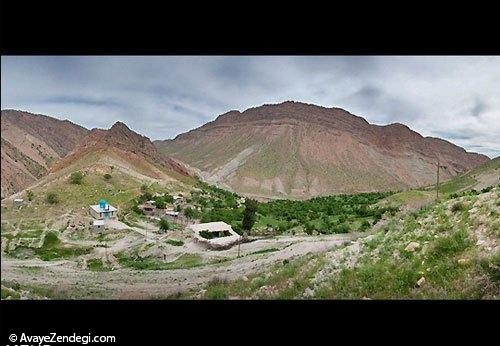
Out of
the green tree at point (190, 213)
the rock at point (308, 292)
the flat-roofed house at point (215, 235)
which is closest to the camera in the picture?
the rock at point (308, 292)

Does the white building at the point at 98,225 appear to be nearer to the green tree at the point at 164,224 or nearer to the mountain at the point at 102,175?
the mountain at the point at 102,175

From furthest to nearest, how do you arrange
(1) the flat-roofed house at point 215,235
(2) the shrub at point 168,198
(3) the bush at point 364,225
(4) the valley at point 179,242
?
1. (3) the bush at point 364,225
2. (2) the shrub at point 168,198
3. (1) the flat-roofed house at point 215,235
4. (4) the valley at point 179,242

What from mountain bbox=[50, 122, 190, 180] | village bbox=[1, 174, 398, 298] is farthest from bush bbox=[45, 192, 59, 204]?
mountain bbox=[50, 122, 190, 180]

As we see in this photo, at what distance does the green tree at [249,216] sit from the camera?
670cm

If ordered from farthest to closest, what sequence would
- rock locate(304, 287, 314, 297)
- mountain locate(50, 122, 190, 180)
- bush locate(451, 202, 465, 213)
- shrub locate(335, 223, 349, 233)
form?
shrub locate(335, 223, 349, 233) → mountain locate(50, 122, 190, 180) → bush locate(451, 202, 465, 213) → rock locate(304, 287, 314, 297)

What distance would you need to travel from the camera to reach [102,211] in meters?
4.73

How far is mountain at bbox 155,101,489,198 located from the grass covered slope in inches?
507

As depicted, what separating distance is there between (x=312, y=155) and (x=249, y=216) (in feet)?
→ 87.5

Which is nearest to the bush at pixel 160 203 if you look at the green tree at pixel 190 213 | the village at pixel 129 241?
the village at pixel 129 241

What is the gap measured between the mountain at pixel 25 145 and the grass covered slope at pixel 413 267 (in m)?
2.20

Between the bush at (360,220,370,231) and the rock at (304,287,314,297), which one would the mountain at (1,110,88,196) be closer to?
the rock at (304,287,314,297)

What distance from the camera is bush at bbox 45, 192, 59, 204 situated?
4.63 meters

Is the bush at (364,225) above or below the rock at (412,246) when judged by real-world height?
above
